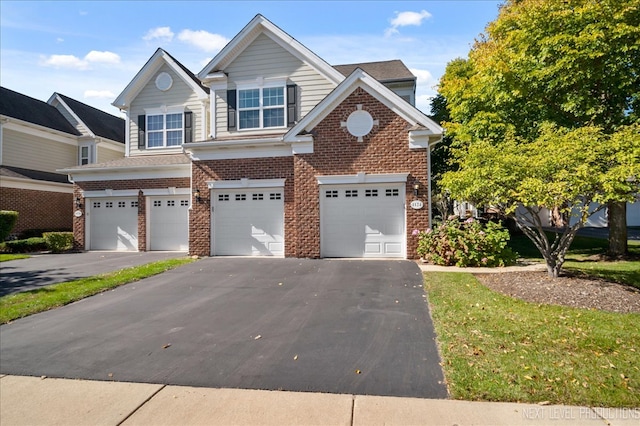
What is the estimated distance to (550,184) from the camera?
702cm

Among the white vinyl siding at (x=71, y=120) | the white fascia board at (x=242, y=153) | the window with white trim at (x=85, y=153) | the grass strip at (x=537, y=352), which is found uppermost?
the white vinyl siding at (x=71, y=120)

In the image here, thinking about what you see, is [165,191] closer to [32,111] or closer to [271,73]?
[271,73]

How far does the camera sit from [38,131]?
20234mm

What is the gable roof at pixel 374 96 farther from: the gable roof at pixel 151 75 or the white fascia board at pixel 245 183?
the gable roof at pixel 151 75

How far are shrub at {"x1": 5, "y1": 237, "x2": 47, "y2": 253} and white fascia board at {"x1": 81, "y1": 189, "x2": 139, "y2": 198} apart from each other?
295 centimetres

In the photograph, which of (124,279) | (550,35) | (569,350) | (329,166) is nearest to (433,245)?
(329,166)

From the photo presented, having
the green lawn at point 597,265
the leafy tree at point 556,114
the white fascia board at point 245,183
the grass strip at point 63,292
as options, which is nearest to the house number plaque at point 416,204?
the leafy tree at point 556,114

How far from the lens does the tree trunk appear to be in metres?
12.1

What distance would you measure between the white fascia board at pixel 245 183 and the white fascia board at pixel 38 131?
560 inches

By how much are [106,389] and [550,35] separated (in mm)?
13574

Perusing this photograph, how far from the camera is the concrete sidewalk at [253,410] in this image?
312cm

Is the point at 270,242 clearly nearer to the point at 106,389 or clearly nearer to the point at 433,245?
the point at 433,245

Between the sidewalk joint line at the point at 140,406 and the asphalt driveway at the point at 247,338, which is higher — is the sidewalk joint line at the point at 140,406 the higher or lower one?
the lower one

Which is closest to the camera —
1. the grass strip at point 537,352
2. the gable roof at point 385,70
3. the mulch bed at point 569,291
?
the grass strip at point 537,352
